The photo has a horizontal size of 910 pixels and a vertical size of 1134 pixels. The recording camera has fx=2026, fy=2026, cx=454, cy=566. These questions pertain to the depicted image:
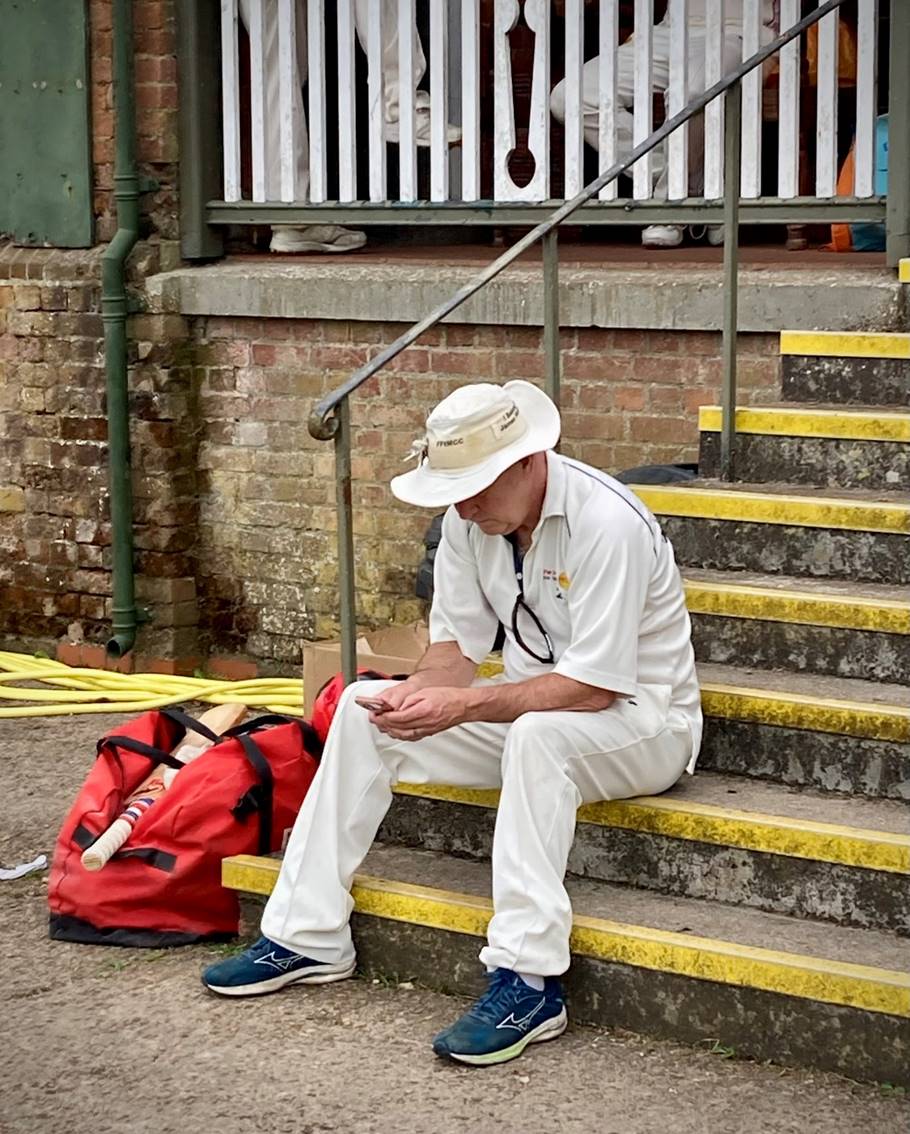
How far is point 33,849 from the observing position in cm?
579

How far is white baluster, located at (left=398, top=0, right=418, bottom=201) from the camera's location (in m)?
7.23

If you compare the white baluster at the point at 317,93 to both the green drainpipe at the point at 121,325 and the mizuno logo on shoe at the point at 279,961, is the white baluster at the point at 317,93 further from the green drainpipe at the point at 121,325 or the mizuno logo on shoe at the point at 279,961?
the mizuno logo on shoe at the point at 279,961

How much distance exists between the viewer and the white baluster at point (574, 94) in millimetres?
6863

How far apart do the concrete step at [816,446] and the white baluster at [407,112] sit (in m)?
1.96

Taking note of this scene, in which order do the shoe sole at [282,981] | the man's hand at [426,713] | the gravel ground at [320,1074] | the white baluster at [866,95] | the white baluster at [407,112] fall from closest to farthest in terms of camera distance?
1. the gravel ground at [320,1074]
2. the man's hand at [426,713]
3. the shoe sole at [282,981]
4. the white baluster at [866,95]
5. the white baluster at [407,112]

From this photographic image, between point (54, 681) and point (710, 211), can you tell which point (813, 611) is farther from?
point (54, 681)

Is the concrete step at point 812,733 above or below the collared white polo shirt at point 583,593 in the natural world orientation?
below

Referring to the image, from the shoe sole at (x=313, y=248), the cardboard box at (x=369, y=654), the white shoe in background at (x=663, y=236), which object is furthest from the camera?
the shoe sole at (x=313, y=248)

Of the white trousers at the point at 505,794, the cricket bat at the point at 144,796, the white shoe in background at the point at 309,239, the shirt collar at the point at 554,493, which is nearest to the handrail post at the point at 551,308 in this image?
the shirt collar at the point at 554,493

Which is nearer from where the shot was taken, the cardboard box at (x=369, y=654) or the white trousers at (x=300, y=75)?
the cardboard box at (x=369, y=654)

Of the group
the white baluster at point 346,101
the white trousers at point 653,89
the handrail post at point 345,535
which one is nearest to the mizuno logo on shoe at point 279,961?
the handrail post at point 345,535

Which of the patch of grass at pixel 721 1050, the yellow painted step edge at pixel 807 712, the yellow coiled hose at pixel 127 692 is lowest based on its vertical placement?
the patch of grass at pixel 721 1050

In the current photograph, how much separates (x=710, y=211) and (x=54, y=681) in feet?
10.2

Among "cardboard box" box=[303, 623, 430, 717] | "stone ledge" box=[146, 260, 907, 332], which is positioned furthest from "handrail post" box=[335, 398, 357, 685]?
"stone ledge" box=[146, 260, 907, 332]
